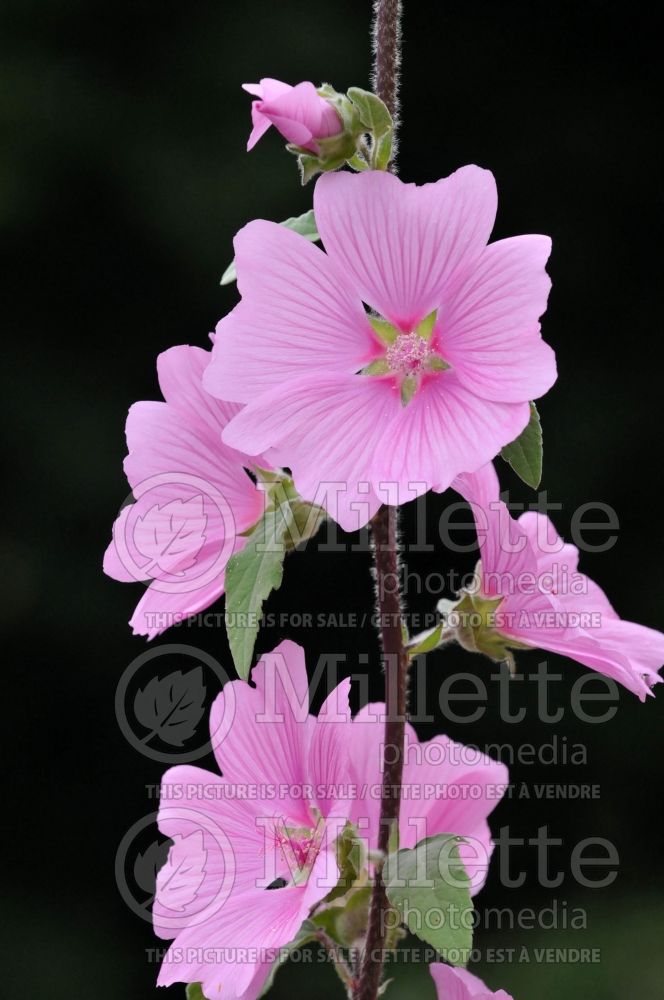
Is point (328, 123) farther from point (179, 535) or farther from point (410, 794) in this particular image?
point (410, 794)

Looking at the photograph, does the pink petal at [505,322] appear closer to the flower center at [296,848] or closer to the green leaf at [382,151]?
the green leaf at [382,151]

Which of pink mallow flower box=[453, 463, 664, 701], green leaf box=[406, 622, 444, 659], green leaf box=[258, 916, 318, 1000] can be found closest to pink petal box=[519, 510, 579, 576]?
pink mallow flower box=[453, 463, 664, 701]

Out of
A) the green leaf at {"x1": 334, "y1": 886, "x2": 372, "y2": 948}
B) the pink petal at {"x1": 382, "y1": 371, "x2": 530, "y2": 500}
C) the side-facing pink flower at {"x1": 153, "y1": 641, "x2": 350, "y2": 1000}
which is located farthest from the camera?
the green leaf at {"x1": 334, "y1": 886, "x2": 372, "y2": 948}

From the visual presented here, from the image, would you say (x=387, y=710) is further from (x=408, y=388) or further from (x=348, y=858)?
(x=408, y=388)

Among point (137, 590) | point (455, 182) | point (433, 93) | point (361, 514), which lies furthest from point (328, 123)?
point (433, 93)

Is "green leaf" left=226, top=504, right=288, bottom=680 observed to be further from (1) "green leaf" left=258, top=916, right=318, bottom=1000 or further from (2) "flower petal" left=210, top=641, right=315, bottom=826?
(1) "green leaf" left=258, top=916, right=318, bottom=1000

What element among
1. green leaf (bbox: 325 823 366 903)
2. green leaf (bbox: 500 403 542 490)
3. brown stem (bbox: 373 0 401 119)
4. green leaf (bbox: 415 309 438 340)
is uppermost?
brown stem (bbox: 373 0 401 119)

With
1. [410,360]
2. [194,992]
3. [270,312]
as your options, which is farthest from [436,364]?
[194,992]

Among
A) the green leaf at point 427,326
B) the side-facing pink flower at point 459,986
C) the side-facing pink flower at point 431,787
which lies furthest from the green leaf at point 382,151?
the side-facing pink flower at point 459,986
